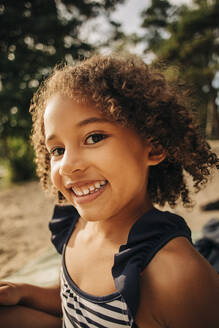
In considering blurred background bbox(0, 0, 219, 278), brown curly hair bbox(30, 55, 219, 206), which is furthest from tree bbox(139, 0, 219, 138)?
brown curly hair bbox(30, 55, 219, 206)

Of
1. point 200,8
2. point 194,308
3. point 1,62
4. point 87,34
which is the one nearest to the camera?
point 194,308

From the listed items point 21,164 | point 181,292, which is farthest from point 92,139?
point 21,164

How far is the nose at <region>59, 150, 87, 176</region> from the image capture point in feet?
3.21

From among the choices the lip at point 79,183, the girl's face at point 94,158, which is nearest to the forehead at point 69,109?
the girl's face at point 94,158

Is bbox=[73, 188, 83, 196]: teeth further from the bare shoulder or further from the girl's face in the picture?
the bare shoulder

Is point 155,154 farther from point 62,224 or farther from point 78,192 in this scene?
point 62,224

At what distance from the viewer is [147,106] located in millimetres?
1185

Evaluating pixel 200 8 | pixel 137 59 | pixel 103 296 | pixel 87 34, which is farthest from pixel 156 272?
pixel 200 8

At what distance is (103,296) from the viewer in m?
0.97

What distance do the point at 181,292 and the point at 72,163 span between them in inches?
23.5

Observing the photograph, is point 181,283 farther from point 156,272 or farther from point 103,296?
point 103,296

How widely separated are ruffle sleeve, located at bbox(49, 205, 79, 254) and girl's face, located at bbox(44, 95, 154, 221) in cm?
46

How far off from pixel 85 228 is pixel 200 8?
71.0ft

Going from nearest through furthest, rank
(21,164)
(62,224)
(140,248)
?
(140,248) < (62,224) < (21,164)
